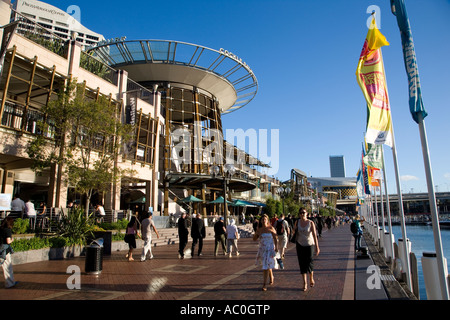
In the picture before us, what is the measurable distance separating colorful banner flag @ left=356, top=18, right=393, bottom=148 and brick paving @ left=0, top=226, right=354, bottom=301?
373cm

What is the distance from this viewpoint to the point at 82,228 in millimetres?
13453

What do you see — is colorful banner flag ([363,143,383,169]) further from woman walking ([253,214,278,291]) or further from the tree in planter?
the tree in planter

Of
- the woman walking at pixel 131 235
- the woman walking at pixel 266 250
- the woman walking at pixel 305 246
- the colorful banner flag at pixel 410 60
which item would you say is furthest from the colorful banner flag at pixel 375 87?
the woman walking at pixel 131 235

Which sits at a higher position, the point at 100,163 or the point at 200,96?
the point at 200,96

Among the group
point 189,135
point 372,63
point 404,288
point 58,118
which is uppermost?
point 189,135

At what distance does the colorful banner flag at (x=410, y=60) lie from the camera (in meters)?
5.42

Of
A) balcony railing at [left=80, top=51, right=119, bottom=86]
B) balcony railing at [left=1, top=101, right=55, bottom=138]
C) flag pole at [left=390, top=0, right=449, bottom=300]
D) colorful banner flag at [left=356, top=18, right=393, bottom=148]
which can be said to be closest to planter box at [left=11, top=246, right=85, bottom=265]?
balcony railing at [left=1, top=101, right=55, bottom=138]

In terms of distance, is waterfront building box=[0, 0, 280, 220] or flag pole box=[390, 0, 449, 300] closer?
flag pole box=[390, 0, 449, 300]

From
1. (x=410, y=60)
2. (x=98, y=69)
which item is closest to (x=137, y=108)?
(x=98, y=69)

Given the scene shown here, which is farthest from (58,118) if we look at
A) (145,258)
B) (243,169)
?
(243,169)

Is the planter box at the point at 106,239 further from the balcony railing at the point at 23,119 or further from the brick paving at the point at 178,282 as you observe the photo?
the balcony railing at the point at 23,119

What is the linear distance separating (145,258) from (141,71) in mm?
29744

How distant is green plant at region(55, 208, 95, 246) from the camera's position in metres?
13.1
